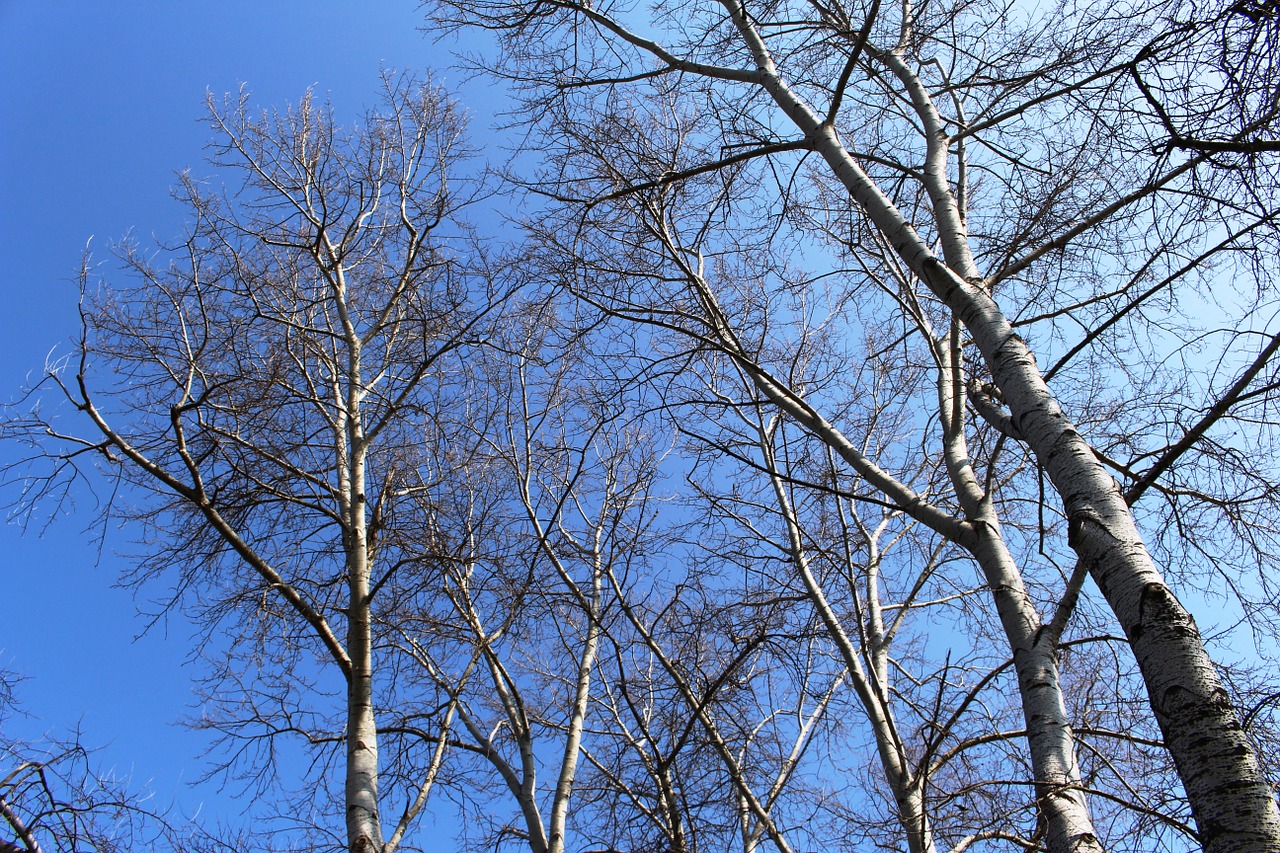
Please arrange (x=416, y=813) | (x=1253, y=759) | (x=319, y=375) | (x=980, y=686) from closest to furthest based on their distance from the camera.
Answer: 1. (x=1253, y=759)
2. (x=980, y=686)
3. (x=416, y=813)
4. (x=319, y=375)

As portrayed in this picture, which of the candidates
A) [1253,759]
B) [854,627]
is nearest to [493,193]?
[854,627]

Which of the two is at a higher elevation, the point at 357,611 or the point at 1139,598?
the point at 357,611

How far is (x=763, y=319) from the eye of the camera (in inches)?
216

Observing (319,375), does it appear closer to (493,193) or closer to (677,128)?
(493,193)

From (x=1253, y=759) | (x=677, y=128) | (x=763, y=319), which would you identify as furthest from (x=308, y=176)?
(x=1253, y=759)

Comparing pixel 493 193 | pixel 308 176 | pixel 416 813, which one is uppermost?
pixel 308 176

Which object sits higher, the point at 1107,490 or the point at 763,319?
the point at 763,319

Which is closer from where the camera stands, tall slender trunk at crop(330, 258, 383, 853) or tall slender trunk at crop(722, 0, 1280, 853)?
tall slender trunk at crop(722, 0, 1280, 853)

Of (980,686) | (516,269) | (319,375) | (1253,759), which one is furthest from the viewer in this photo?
(319,375)

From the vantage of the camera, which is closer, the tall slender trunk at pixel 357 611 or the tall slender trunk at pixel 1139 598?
the tall slender trunk at pixel 1139 598

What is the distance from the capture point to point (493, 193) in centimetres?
646

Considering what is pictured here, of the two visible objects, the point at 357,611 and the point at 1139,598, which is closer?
the point at 1139,598

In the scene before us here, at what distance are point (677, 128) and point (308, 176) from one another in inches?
147

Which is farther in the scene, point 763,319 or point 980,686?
point 763,319
